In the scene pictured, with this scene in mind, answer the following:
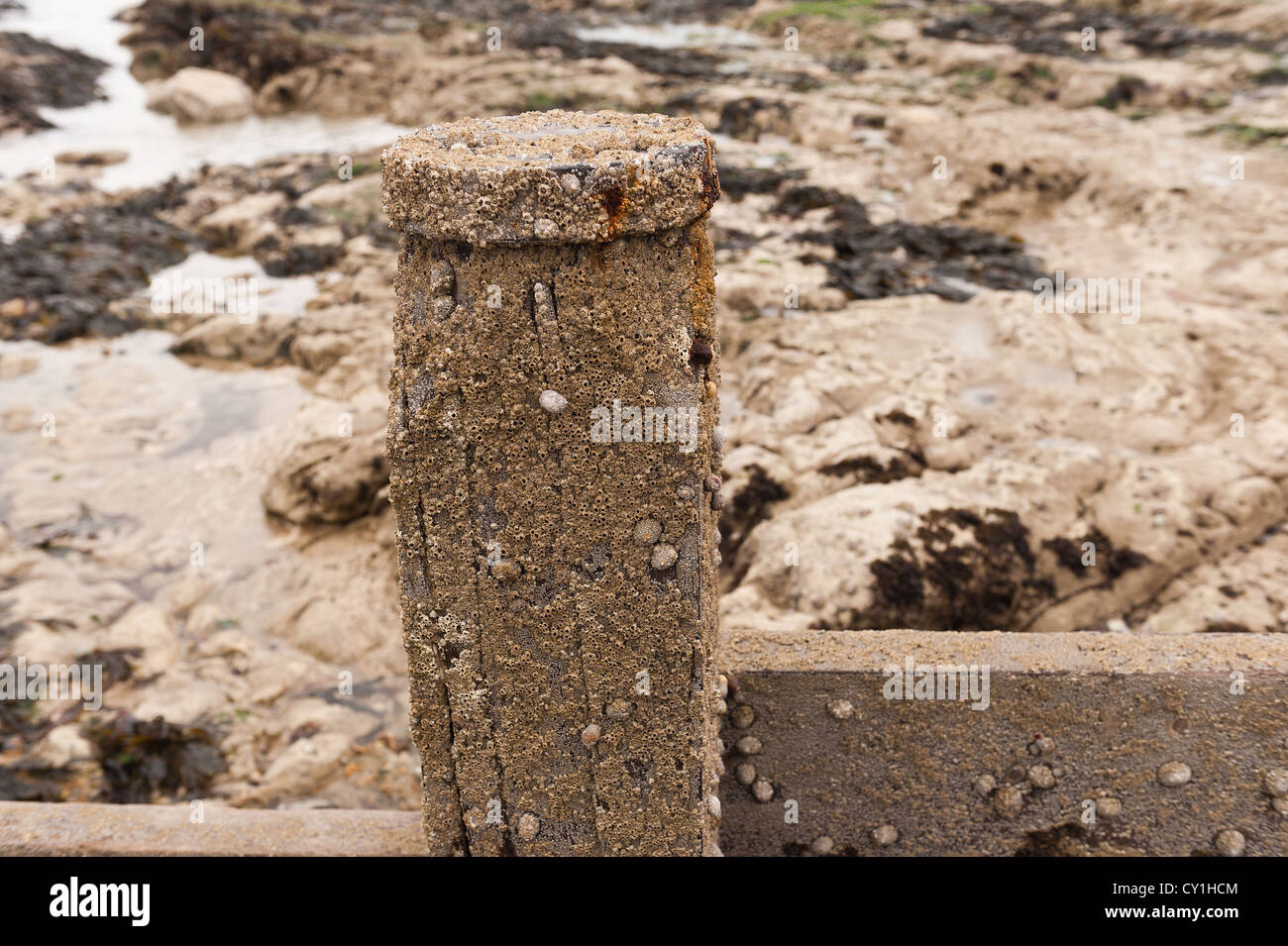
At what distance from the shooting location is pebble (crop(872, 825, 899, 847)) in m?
3.16

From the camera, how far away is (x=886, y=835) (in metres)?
3.17

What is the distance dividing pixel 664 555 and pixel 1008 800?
73.1 inches

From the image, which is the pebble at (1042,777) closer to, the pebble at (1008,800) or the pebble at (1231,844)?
the pebble at (1008,800)

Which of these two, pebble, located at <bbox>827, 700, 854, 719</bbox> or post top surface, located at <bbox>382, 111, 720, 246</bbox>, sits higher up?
post top surface, located at <bbox>382, 111, 720, 246</bbox>

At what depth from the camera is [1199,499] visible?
17.6 feet

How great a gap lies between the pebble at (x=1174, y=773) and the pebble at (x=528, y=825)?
2125 mm

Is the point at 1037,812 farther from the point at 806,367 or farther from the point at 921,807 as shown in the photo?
the point at 806,367

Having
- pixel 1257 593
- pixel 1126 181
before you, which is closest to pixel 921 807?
pixel 1257 593

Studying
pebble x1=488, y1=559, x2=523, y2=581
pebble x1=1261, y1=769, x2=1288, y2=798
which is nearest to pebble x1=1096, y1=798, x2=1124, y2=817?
pebble x1=1261, y1=769, x2=1288, y2=798

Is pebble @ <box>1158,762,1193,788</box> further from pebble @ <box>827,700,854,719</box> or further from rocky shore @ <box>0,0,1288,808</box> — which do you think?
rocky shore @ <box>0,0,1288,808</box>

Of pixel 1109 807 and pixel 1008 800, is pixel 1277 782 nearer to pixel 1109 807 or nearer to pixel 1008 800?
pixel 1109 807

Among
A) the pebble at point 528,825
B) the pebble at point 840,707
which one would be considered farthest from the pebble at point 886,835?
the pebble at point 528,825

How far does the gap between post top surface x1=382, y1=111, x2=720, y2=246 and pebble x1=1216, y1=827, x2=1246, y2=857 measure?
9.22ft

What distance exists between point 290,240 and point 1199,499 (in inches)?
372
